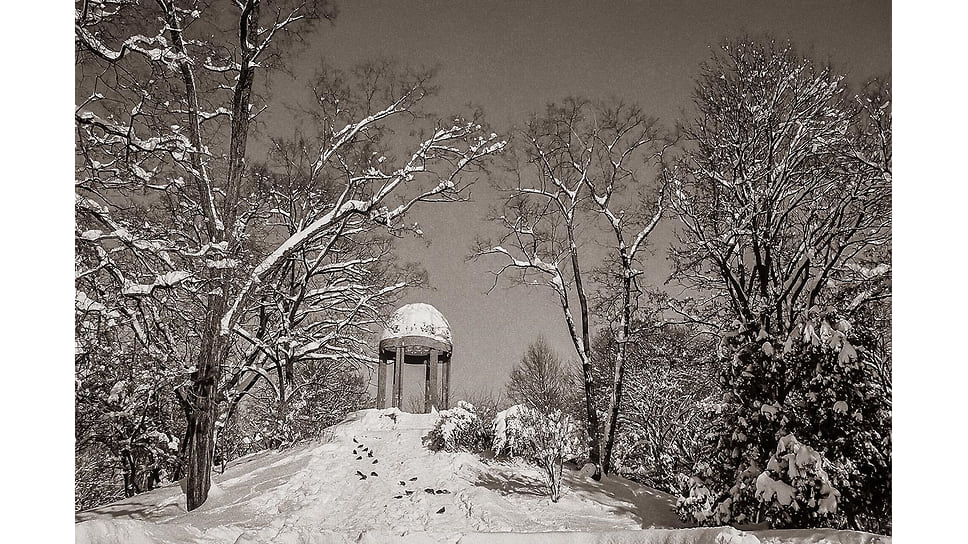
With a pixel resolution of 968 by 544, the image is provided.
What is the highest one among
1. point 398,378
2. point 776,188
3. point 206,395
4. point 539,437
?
point 776,188

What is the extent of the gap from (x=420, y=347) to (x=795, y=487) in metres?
2.06

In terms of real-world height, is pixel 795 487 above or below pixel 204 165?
below

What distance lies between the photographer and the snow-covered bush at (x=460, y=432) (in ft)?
12.4

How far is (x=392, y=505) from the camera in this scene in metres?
A: 3.61

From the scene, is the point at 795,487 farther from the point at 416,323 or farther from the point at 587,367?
the point at 416,323

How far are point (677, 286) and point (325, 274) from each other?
1956 millimetres

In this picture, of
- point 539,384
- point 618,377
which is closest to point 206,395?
point 539,384

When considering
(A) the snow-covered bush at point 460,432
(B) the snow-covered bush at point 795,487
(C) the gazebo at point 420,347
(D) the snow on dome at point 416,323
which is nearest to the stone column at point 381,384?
(C) the gazebo at point 420,347

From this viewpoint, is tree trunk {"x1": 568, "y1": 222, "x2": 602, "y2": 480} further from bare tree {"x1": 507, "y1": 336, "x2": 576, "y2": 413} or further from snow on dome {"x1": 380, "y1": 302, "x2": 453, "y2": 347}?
snow on dome {"x1": 380, "y1": 302, "x2": 453, "y2": 347}

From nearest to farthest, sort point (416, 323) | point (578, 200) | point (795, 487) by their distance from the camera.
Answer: point (795, 487), point (416, 323), point (578, 200)

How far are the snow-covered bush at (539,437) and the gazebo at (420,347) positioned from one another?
0.36m

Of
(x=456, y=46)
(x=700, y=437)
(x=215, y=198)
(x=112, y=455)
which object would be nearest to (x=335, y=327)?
(x=215, y=198)

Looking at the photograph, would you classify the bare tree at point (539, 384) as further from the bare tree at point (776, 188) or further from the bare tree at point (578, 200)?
the bare tree at point (776, 188)
